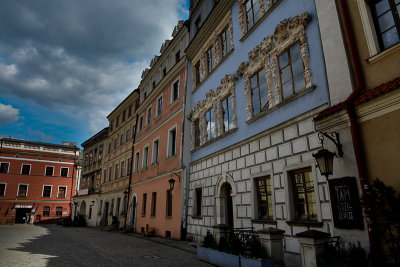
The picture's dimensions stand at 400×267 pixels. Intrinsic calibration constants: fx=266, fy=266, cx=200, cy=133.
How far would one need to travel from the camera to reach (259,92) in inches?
391

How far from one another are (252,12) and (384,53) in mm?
6478

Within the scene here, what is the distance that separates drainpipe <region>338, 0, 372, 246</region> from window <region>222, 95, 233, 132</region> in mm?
5757

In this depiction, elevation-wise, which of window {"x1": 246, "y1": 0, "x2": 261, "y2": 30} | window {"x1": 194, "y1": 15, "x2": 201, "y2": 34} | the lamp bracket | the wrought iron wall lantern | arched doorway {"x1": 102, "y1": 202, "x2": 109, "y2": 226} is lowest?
arched doorway {"x1": 102, "y1": 202, "x2": 109, "y2": 226}

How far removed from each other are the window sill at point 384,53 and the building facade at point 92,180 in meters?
30.3

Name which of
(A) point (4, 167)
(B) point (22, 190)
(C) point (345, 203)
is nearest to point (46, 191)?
(B) point (22, 190)

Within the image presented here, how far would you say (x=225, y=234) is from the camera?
8.79 metres

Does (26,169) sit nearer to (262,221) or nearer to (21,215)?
(21,215)

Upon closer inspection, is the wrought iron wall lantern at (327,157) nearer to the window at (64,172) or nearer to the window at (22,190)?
the window at (22,190)

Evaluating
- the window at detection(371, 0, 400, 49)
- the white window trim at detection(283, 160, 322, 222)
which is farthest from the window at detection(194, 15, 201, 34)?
the white window trim at detection(283, 160, 322, 222)

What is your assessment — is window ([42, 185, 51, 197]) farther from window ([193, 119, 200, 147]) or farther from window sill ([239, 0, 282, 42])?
window sill ([239, 0, 282, 42])

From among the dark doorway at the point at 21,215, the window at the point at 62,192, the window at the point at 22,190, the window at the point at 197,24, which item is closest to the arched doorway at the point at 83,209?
the window at the point at 62,192

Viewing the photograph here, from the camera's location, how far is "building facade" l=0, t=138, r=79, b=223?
40.4 m

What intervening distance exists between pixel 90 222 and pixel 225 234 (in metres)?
27.8

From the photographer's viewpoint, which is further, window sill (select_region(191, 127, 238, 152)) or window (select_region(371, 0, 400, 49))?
window sill (select_region(191, 127, 238, 152))
